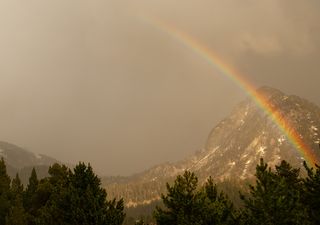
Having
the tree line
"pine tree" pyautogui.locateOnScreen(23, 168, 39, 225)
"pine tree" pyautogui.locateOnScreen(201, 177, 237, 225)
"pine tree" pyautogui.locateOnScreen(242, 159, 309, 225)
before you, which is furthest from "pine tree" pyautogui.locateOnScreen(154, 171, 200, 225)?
"pine tree" pyautogui.locateOnScreen(23, 168, 39, 225)

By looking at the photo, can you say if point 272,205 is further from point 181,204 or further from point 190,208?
point 181,204

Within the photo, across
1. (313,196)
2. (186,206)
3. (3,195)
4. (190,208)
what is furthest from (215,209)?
(3,195)

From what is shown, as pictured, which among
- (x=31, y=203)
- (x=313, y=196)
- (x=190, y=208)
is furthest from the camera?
(x=31, y=203)

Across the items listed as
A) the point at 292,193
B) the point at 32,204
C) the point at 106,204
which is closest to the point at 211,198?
the point at 292,193

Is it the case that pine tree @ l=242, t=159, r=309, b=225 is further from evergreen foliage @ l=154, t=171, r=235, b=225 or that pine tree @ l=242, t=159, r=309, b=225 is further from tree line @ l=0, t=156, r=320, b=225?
evergreen foliage @ l=154, t=171, r=235, b=225

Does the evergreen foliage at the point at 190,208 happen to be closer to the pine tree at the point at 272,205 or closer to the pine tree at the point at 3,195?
the pine tree at the point at 272,205

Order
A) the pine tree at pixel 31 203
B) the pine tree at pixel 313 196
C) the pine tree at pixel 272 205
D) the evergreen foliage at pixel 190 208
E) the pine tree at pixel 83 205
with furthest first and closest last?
the pine tree at pixel 31 203
the pine tree at pixel 313 196
the evergreen foliage at pixel 190 208
the pine tree at pixel 272 205
the pine tree at pixel 83 205

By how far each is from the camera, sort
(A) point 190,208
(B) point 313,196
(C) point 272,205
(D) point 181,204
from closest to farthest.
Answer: (C) point 272,205
(A) point 190,208
(D) point 181,204
(B) point 313,196

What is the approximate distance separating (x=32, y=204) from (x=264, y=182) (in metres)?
35.3

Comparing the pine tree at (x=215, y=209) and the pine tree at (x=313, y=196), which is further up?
the pine tree at (x=313, y=196)

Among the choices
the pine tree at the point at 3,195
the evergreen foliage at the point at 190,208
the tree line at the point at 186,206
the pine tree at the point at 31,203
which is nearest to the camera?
the tree line at the point at 186,206

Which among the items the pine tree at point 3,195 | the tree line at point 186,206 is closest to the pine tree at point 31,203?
the pine tree at point 3,195

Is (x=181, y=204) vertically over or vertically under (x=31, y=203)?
under

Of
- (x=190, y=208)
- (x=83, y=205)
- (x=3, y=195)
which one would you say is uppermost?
(x=3, y=195)
